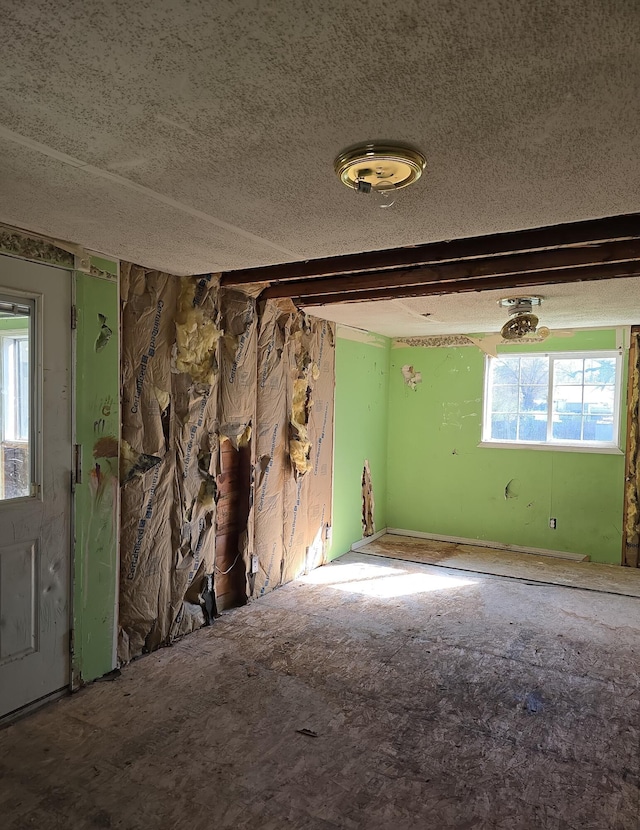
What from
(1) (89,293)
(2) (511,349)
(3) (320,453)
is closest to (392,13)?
(1) (89,293)

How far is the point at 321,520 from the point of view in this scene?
4914 mm

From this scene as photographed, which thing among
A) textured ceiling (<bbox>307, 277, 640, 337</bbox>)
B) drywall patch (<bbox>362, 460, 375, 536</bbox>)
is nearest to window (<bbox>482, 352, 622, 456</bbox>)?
textured ceiling (<bbox>307, 277, 640, 337</bbox>)

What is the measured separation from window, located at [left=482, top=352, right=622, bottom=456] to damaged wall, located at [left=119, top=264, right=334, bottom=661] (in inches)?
82.6

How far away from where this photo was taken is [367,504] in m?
5.77

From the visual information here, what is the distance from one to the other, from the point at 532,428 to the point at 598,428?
595 mm

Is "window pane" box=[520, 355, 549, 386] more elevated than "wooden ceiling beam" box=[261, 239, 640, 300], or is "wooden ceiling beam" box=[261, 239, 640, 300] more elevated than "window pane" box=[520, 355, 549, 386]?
"wooden ceiling beam" box=[261, 239, 640, 300]

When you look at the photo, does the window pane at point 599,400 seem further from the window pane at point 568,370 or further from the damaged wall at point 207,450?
the damaged wall at point 207,450

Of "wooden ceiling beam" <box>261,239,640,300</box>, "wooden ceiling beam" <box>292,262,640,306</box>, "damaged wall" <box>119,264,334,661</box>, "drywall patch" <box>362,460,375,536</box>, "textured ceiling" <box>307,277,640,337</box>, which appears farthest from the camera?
"drywall patch" <box>362,460,375,536</box>

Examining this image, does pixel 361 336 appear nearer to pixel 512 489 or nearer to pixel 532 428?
pixel 532 428

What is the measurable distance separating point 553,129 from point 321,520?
394cm

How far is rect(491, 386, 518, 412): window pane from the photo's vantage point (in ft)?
18.4

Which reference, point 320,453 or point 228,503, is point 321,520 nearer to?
point 320,453

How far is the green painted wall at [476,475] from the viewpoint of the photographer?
5172mm

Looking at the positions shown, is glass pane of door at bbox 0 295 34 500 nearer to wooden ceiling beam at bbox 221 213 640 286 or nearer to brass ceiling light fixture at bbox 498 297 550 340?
wooden ceiling beam at bbox 221 213 640 286
